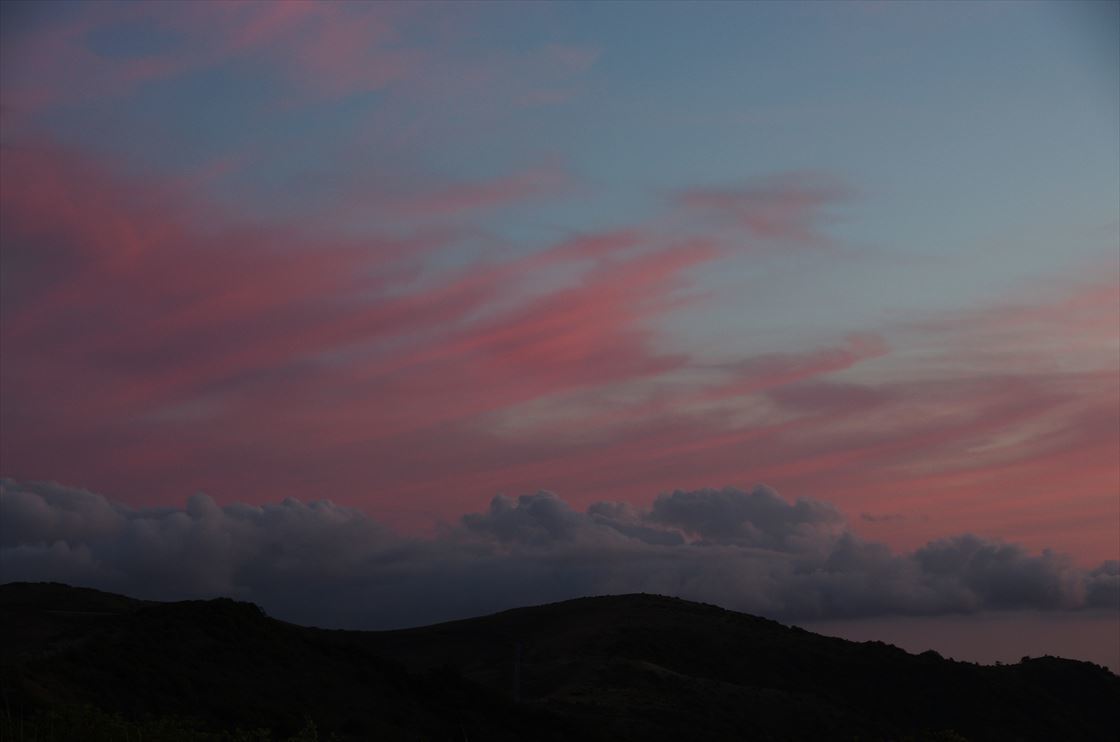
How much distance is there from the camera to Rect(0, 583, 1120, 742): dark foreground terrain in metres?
37.9

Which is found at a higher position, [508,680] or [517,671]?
[517,671]

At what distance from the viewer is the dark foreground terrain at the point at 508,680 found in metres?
37.9

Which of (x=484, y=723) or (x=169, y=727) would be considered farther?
(x=484, y=723)

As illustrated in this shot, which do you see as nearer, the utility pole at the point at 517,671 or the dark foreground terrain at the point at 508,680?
the dark foreground terrain at the point at 508,680

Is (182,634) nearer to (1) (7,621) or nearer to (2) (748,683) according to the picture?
(1) (7,621)

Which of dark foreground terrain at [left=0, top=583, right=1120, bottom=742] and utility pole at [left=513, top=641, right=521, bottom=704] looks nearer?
dark foreground terrain at [left=0, top=583, right=1120, bottom=742]

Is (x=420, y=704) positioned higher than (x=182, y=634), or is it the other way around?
(x=182, y=634)

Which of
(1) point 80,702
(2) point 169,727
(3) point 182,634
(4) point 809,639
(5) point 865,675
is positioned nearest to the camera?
(2) point 169,727

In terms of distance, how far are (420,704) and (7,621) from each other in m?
24.2

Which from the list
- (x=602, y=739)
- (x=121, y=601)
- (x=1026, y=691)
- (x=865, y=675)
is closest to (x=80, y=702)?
(x=602, y=739)

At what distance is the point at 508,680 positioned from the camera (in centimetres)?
7494

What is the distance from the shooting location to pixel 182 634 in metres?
46.2

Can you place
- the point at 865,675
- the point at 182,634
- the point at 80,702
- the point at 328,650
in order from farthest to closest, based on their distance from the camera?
the point at 865,675, the point at 328,650, the point at 182,634, the point at 80,702

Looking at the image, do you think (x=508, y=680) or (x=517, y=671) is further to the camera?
(x=517, y=671)
